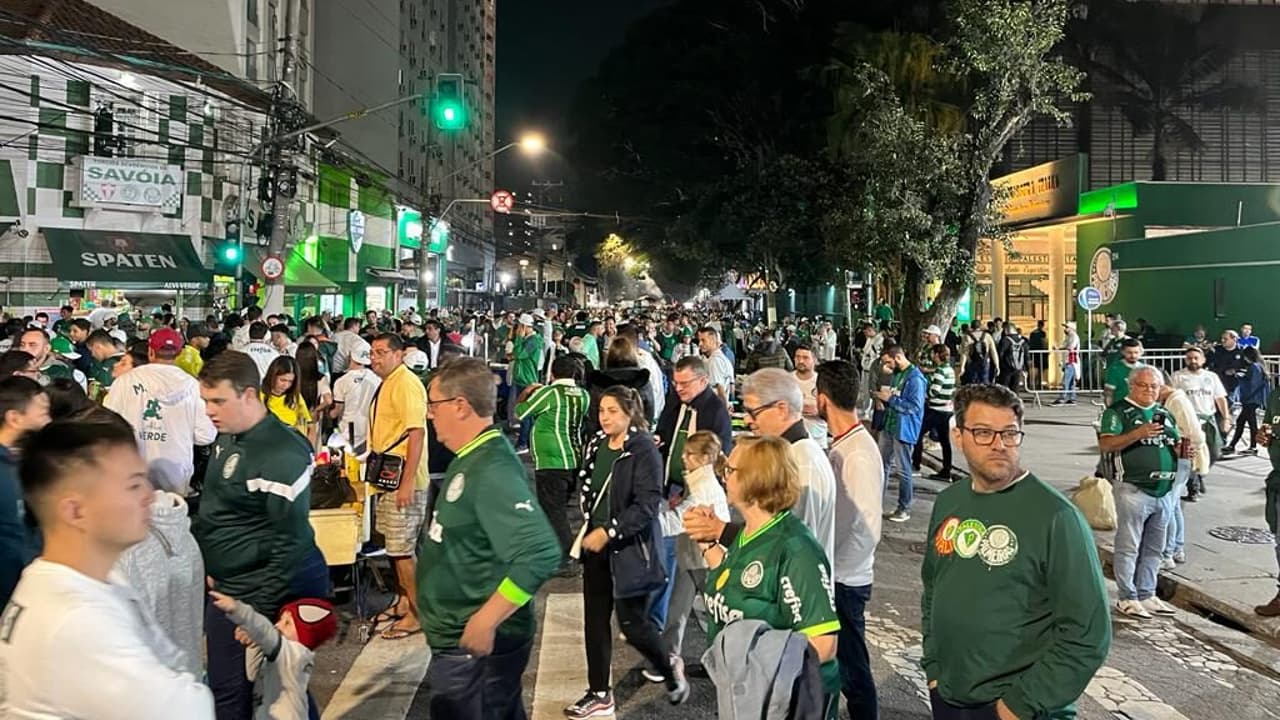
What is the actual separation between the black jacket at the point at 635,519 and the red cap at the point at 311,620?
5.45 ft

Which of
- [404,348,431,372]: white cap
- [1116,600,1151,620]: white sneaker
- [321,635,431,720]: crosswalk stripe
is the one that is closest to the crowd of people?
[321,635,431,720]: crosswalk stripe

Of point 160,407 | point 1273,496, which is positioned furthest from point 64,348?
point 1273,496

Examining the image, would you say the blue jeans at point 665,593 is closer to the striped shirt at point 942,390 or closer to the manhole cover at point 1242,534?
the manhole cover at point 1242,534

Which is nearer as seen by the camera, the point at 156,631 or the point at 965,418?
the point at 156,631

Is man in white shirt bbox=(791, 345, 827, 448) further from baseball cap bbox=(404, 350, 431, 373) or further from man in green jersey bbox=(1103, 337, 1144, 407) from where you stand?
baseball cap bbox=(404, 350, 431, 373)

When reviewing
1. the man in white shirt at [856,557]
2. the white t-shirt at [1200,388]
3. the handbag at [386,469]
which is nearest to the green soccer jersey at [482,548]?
the man in white shirt at [856,557]

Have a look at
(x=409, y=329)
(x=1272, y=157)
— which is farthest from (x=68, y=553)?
(x=1272, y=157)

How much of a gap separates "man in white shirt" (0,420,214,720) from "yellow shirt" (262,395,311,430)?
5.43m

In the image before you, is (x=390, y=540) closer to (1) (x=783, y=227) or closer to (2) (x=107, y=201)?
(2) (x=107, y=201)

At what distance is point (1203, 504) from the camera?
1055 cm

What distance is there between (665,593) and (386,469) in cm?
209

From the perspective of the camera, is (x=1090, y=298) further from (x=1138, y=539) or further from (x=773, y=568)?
(x=773, y=568)

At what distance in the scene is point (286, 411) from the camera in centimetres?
780

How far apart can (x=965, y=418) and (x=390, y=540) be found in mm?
4358
